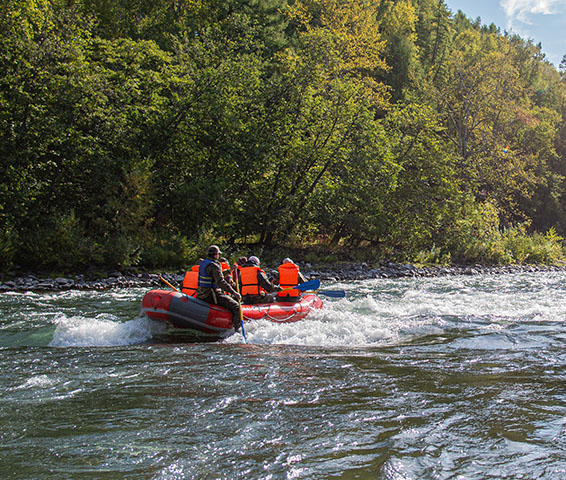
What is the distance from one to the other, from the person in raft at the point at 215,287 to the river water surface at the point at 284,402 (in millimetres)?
543

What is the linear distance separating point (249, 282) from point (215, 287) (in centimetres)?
130

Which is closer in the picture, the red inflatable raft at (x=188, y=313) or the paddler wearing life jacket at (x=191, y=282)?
the red inflatable raft at (x=188, y=313)

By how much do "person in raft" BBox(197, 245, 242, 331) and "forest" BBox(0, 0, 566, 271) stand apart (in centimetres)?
700

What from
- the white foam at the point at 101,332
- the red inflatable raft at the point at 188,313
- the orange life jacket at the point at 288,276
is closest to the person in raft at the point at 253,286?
the orange life jacket at the point at 288,276

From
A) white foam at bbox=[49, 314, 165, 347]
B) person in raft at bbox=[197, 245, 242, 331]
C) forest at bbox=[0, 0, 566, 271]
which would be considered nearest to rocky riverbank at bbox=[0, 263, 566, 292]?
forest at bbox=[0, 0, 566, 271]

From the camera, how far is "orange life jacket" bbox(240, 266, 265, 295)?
375 inches

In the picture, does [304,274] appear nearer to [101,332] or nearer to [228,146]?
[228,146]

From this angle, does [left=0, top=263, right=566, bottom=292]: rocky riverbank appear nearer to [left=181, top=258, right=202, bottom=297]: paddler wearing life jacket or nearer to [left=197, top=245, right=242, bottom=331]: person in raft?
[left=181, top=258, right=202, bottom=297]: paddler wearing life jacket

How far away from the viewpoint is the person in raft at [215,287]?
324 inches

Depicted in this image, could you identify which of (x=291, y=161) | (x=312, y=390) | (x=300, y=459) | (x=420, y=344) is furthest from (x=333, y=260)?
(x=300, y=459)

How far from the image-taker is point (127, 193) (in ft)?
53.4

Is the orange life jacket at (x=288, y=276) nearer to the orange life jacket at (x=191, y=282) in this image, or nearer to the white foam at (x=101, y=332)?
the orange life jacket at (x=191, y=282)

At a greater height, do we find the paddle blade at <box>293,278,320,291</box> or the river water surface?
the paddle blade at <box>293,278,320,291</box>

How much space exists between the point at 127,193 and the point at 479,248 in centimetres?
1615
